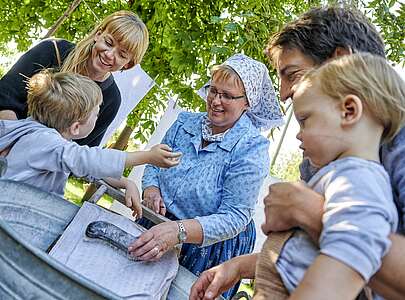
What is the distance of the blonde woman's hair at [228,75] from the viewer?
189 cm

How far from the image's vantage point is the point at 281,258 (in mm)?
855

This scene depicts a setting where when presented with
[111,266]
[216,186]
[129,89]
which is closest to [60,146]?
[111,266]

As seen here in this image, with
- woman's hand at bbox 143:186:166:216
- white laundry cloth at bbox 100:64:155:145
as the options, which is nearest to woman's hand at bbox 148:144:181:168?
woman's hand at bbox 143:186:166:216

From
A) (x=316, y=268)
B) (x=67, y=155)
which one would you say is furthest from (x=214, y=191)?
(x=316, y=268)

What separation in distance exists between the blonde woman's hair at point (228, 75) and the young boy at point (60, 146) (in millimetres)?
452

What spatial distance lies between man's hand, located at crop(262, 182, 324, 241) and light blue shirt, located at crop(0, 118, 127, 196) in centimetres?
63

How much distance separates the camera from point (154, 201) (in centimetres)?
177

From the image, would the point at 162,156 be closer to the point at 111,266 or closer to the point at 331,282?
the point at 111,266

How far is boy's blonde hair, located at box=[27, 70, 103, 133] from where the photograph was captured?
64.8 inches

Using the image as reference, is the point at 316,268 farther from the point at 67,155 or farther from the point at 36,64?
the point at 36,64

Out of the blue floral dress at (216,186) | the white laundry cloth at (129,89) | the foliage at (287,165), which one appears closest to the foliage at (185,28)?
the white laundry cloth at (129,89)

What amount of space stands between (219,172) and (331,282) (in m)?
1.02

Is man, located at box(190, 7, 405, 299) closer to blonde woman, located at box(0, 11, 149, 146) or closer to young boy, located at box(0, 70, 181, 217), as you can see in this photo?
young boy, located at box(0, 70, 181, 217)

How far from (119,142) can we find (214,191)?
3348 mm
